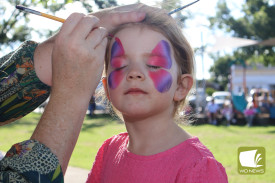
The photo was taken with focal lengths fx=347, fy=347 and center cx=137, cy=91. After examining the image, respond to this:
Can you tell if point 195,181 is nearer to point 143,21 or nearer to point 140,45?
point 140,45

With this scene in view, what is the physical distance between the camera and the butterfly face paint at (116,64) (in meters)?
1.84

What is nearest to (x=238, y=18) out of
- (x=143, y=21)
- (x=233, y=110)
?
(x=233, y=110)

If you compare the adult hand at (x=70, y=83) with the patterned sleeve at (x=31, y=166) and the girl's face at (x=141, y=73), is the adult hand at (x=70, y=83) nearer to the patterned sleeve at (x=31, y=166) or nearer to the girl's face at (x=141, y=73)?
the patterned sleeve at (x=31, y=166)

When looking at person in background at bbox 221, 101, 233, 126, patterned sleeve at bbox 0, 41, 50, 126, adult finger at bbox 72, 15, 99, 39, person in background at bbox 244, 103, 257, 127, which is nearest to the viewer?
adult finger at bbox 72, 15, 99, 39

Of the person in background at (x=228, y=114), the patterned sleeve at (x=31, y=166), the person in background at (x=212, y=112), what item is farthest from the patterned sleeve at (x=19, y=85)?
the person in background at (x=212, y=112)

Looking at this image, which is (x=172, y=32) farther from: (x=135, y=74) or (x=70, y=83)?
(x=70, y=83)

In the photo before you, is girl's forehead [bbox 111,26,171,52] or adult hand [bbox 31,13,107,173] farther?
girl's forehead [bbox 111,26,171,52]

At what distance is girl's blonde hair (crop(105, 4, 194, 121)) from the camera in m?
1.89

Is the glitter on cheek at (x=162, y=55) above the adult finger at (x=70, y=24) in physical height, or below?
below

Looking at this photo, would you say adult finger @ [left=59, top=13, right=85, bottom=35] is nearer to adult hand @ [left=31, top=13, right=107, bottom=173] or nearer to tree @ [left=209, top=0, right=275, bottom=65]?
adult hand @ [left=31, top=13, right=107, bottom=173]

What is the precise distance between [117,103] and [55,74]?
0.68m

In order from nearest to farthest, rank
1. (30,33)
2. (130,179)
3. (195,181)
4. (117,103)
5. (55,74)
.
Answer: (55,74), (195,181), (130,179), (117,103), (30,33)

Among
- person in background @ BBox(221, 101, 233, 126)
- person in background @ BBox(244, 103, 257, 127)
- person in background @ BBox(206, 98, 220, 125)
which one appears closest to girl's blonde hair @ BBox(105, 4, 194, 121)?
person in background @ BBox(244, 103, 257, 127)

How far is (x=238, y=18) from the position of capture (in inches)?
1119
